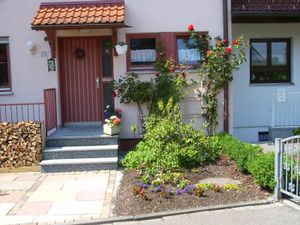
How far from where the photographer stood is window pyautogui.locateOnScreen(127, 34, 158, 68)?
11.4 m

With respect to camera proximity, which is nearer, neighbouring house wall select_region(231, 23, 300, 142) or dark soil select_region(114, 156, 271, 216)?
dark soil select_region(114, 156, 271, 216)

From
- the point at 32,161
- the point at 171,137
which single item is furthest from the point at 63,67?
the point at 171,137

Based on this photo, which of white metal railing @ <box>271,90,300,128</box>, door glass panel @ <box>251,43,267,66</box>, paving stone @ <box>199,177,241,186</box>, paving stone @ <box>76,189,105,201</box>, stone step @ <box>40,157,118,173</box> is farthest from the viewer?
door glass panel @ <box>251,43,267,66</box>

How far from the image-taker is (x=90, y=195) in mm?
8047

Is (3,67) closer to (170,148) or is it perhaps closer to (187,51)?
(187,51)

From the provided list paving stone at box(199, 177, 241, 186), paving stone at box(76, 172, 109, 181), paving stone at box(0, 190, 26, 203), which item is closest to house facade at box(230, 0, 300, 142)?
paving stone at box(199, 177, 241, 186)

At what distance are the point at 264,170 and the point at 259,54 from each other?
6.14 meters

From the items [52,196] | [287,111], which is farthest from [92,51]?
[287,111]

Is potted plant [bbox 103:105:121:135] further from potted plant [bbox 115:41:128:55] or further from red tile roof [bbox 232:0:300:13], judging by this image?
red tile roof [bbox 232:0:300:13]

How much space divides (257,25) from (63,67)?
17.8 feet

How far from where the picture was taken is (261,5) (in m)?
12.0

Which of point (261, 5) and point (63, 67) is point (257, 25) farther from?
point (63, 67)

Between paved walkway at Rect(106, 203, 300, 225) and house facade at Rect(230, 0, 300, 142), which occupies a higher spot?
house facade at Rect(230, 0, 300, 142)

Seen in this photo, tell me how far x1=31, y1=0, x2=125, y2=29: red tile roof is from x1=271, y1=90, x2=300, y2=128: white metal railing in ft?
16.3
